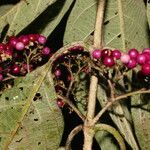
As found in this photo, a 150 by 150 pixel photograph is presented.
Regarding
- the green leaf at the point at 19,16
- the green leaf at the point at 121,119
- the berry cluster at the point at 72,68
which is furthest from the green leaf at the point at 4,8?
the green leaf at the point at 121,119

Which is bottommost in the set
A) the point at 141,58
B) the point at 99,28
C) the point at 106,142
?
the point at 106,142

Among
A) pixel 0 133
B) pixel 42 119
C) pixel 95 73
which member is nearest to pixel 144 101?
pixel 95 73

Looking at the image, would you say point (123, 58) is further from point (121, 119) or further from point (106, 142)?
point (106, 142)

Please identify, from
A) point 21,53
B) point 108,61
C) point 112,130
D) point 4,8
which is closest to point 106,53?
point 108,61

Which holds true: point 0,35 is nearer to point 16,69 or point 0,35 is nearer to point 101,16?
point 16,69

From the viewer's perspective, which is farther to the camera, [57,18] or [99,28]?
[57,18]

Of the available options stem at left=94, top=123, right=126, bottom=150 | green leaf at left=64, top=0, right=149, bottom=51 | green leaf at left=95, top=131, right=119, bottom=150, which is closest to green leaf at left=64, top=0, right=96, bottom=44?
green leaf at left=64, top=0, right=149, bottom=51
